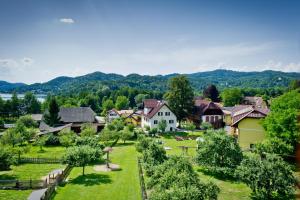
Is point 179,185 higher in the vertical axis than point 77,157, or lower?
higher

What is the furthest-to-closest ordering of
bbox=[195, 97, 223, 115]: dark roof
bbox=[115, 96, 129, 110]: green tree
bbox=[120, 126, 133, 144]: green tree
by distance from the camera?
bbox=[115, 96, 129, 110]: green tree < bbox=[195, 97, 223, 115]: dark roof < bbox=[120, 126, 133, 144]: green tree

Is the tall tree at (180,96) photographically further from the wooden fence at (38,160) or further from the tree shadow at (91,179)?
the tree shadow at (91,179)

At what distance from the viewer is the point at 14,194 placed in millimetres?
24031

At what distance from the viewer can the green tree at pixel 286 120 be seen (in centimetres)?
3138

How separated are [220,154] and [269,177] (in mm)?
8814

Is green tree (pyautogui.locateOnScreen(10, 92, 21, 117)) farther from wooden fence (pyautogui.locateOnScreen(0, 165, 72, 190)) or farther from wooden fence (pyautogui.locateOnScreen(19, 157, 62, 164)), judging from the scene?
wooden fence (pyautogui.locateOnScreen(0, 165, 72, 190))

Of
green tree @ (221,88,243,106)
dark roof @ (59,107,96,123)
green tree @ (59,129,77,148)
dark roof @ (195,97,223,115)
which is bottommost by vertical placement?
green tree @ (59,129,77,148)

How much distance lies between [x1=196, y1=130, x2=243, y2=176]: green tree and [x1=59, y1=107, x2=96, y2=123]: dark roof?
38730mm

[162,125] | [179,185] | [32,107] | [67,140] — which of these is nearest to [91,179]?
[179,185]

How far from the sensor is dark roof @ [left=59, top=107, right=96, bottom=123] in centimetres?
6235

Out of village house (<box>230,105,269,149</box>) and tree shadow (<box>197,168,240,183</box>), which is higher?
village house (<box>230,105,269,149</box>)

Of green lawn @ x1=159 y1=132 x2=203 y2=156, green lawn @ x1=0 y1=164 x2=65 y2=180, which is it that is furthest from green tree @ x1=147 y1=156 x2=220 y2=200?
green lawn @ x1=159 y1=132 x2=203 y2=156

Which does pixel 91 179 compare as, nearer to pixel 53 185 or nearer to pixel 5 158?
pixel 53 185

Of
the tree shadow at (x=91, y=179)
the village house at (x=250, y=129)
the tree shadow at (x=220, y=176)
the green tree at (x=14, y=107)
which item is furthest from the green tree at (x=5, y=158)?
the green tree at (x=14, y=107)
